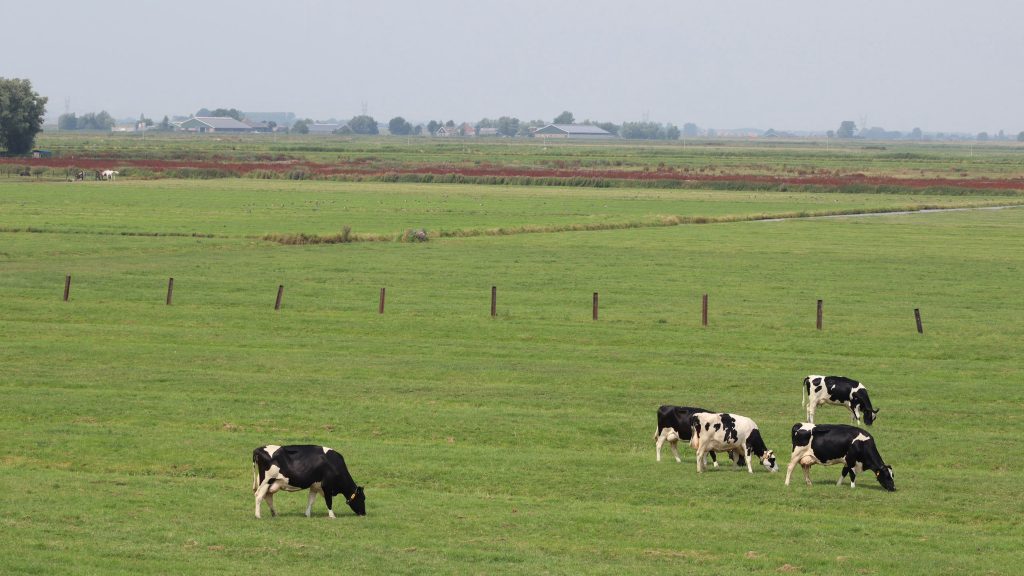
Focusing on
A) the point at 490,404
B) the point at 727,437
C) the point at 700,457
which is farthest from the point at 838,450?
the point at 490,404

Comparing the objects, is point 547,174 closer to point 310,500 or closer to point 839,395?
point 839,395

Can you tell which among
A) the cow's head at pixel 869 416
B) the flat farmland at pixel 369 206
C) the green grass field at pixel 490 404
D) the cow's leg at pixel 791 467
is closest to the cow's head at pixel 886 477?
the green grass field at pixel 490 404

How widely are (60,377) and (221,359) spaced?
458cm

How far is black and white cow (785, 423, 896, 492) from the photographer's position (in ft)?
70.7

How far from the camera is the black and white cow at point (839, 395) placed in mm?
27469

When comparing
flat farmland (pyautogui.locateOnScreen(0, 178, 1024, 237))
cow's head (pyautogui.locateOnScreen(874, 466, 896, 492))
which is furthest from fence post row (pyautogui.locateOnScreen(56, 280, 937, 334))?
flat farmland (pyautogui.locateOnScreen(0, 178, 1024, 237))

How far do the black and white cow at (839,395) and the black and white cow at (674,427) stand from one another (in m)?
5.14

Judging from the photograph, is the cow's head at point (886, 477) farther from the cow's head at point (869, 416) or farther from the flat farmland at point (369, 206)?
the flat farmland at point (369, 206)

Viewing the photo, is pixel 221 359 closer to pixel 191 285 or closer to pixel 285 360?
pixel 285 360

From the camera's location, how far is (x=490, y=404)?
29.2 meters

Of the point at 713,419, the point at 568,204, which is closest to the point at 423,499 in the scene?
the point at 713,419

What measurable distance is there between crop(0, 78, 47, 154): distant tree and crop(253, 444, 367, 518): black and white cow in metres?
167

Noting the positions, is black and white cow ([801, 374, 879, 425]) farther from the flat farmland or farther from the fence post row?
the flat farmland

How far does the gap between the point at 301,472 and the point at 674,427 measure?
764cm
